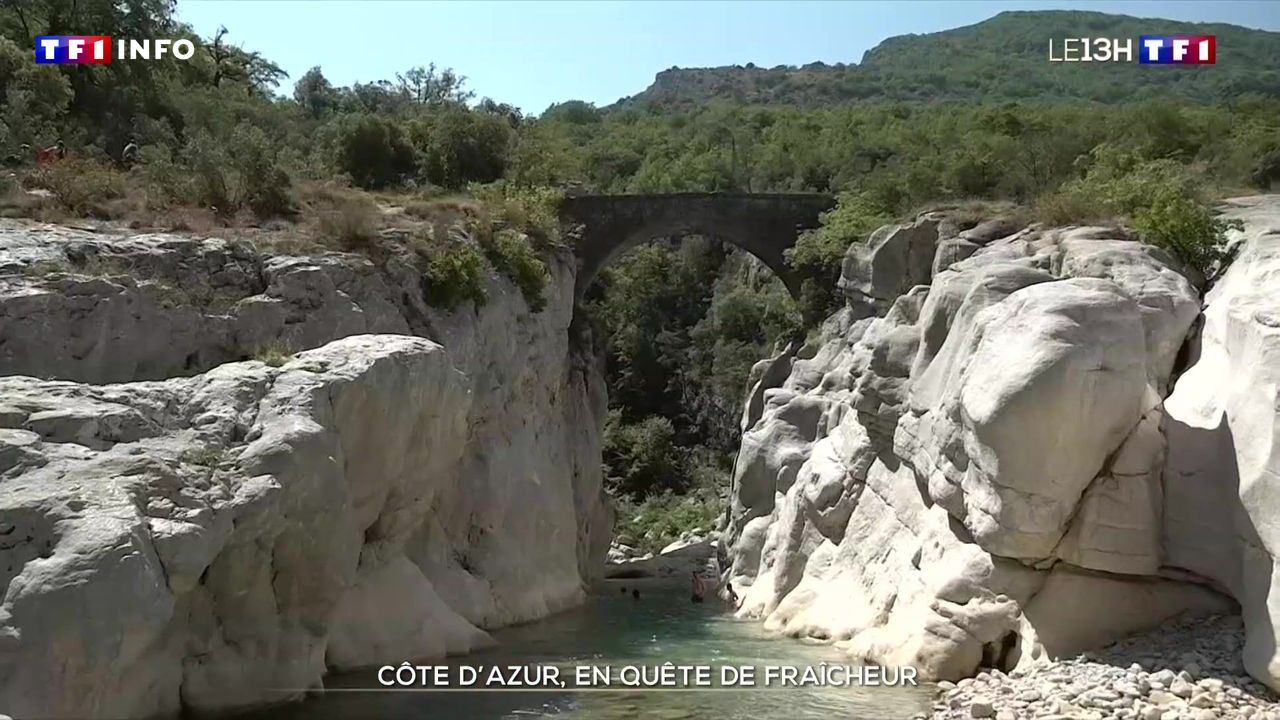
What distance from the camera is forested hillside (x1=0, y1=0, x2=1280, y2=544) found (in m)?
21.6

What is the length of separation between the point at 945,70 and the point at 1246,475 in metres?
123

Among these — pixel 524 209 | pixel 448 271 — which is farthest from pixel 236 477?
pixel 524 209

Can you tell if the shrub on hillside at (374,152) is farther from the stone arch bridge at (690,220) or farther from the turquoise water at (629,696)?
the turquoise water at (629,696)

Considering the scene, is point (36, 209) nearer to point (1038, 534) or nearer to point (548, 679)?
point (548, 679)

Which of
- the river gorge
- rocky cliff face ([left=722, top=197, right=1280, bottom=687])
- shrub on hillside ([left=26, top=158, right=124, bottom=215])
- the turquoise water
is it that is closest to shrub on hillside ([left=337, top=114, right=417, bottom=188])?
the river gorge

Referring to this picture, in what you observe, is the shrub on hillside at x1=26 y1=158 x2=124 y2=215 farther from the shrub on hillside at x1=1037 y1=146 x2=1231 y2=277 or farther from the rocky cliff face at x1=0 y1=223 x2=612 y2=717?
the shrub on hillside at x1=1037 y1=146 x2=1231 y2=277

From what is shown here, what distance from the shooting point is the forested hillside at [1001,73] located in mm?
93062

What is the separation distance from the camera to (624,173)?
78312 mm

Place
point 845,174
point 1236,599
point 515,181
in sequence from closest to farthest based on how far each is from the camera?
1. point 1236,599
2. point 515,181
3. point 845,174

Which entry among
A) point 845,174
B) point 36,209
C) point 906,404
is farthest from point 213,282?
point 845,174

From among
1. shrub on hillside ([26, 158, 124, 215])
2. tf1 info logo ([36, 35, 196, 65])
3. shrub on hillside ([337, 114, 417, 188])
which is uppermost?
tf1 info logo ([36, 35, 196, 65])

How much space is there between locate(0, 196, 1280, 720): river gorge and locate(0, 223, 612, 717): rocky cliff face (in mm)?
38

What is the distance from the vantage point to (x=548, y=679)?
629 inches

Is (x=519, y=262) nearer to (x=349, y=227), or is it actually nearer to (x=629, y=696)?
(x=349, y=227)
